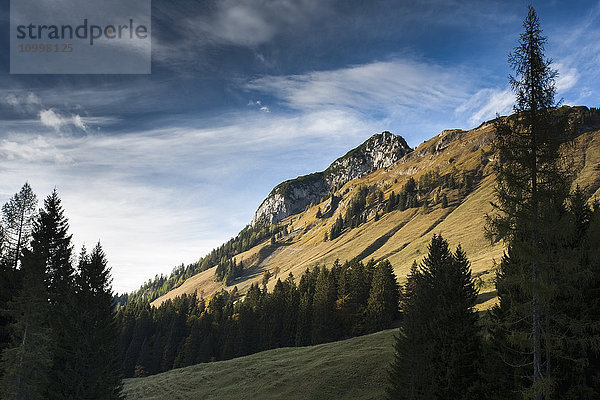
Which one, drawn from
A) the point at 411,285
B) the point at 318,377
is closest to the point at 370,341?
the point at 318,377

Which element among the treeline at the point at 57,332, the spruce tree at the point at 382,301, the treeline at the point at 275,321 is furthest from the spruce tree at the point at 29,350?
the spruce tree at the point at 382,301

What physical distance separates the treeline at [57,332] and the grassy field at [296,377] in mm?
20187

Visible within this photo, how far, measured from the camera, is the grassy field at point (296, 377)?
38688mm

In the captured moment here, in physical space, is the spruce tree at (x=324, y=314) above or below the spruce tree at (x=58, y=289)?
below

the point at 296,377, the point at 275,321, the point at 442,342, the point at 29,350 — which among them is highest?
the point at 29,350

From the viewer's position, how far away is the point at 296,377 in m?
44.1

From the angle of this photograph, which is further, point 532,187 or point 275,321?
point 275,321

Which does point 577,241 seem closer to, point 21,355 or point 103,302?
point 103,302

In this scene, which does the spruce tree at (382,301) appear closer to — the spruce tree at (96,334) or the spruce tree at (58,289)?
the spruce tree at (96,334)

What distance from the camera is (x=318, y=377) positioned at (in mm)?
42000

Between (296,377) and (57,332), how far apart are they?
27.6m

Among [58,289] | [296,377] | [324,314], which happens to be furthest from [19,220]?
[324,314]

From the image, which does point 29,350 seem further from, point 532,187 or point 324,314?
point 324,314

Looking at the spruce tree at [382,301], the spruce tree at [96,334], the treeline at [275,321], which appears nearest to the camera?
the spruce tree at [96,334]
